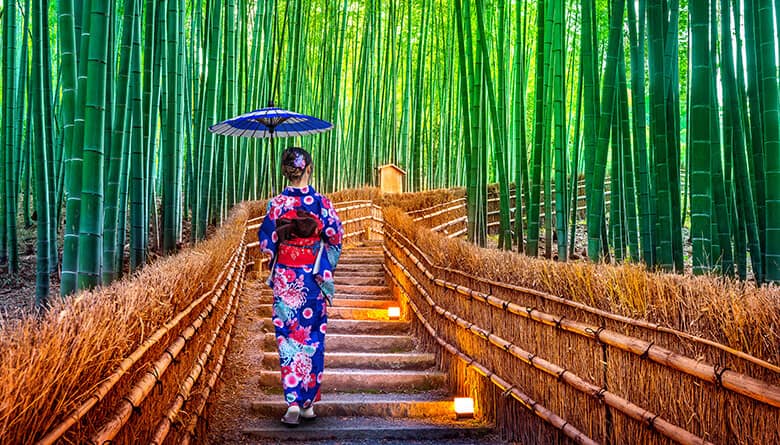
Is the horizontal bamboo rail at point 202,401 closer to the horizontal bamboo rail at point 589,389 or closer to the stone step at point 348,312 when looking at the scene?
the horizontal bamboo rail at point 589,389

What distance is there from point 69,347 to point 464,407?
2.11 m

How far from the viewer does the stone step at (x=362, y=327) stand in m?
4.73

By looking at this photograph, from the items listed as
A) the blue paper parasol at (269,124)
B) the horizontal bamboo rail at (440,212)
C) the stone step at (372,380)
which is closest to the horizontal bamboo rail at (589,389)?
the stone step at (372,380)

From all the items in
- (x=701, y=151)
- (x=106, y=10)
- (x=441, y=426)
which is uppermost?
(x=106, y=10)

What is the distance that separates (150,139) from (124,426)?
371cm

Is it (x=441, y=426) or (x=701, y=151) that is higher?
(x=701, y=151)

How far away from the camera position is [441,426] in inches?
124

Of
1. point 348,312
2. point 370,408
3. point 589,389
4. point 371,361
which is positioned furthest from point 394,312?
point 589,389

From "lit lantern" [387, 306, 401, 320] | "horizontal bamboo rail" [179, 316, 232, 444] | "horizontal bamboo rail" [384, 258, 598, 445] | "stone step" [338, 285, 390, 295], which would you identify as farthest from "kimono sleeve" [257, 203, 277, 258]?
"stone step" [338, 285, 390, 295]

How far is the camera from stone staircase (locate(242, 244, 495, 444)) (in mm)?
3043

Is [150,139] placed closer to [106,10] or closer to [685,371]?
[106,10]

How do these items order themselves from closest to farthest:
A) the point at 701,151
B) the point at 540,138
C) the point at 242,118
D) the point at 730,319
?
the point at 730,319 < the point at 701,151 < the point at 540,138 < the point at 242,118

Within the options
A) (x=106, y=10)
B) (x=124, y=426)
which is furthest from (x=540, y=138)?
(x=124, y=426)

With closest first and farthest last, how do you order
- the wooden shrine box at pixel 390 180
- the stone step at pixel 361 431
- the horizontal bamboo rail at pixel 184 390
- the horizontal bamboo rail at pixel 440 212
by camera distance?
the horizontal bamboo rail at pixel 184 390, the stone step at pixel 361 431, the horizontal bamboo rail at pixel 440 212, the wooden shrine box at pixel 390 180
